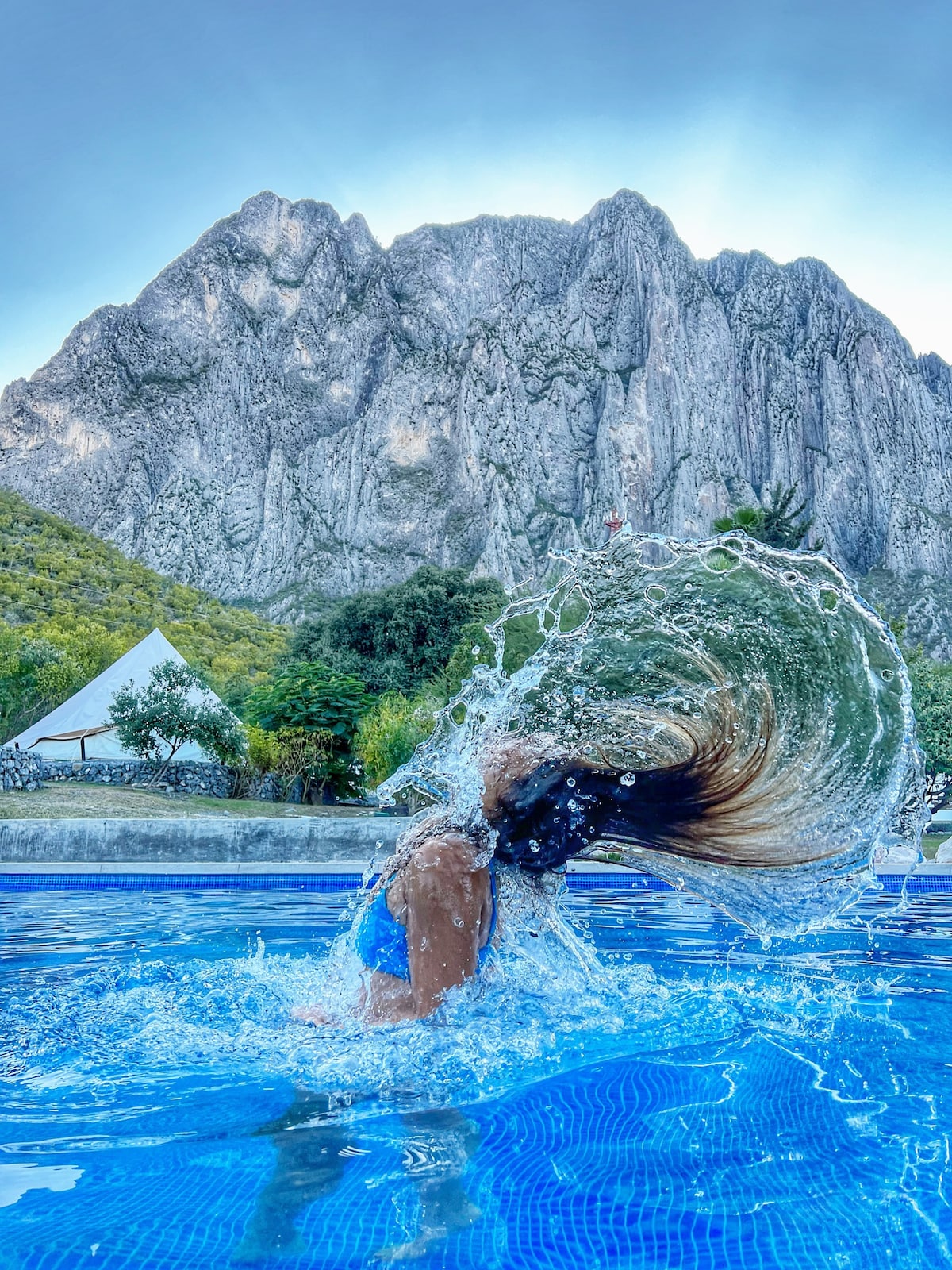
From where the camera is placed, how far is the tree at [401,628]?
123ft

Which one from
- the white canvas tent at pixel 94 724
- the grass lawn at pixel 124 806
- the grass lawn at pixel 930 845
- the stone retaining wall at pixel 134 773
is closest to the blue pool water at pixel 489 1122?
the grass lawn at pixel 124 806

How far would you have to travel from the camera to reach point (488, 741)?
323 cm

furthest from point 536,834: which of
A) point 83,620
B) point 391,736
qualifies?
point 83,620

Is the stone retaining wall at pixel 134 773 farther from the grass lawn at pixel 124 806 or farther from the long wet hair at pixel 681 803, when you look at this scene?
the long wet hair at pixel 681 803

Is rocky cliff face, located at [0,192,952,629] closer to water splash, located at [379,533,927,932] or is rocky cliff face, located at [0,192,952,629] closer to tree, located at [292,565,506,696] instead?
tree, located at [292,565,506,696]

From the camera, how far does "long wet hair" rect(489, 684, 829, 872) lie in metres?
2.75

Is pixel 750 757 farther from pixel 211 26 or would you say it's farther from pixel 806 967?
pixel 211 26

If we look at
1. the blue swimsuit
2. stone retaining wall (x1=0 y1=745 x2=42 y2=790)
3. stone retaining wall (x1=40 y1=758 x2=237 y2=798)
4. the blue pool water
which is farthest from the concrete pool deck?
stone retaining wall (x1=40 y1=758 x2=237 y2=798)

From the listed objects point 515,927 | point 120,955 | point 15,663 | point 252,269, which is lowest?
point 120,955

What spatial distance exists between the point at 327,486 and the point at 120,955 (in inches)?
3133

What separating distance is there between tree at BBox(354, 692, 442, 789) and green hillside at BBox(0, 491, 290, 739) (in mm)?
13191

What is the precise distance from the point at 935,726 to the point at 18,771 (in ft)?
62.7

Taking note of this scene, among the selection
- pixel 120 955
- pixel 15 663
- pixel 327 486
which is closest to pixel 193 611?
pixel 327 486

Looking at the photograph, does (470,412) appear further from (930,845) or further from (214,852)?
(214,852)
